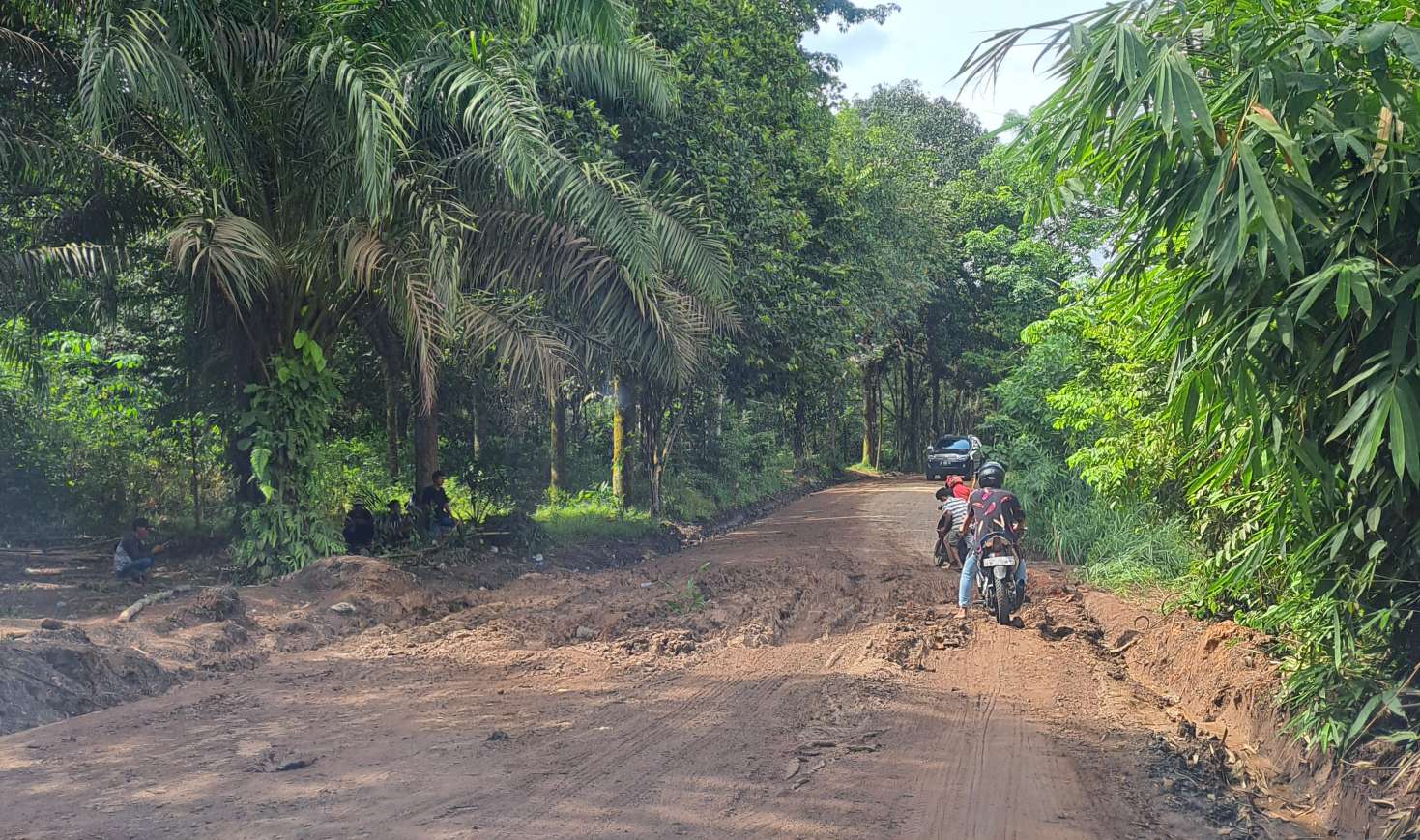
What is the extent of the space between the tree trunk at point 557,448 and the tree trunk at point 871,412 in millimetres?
23613

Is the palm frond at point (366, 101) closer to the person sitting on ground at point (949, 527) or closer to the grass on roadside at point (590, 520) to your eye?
the person sitting on ground at point (949, 527)

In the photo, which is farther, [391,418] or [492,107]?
[391,418]

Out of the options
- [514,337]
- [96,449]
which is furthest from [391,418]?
[514,337]

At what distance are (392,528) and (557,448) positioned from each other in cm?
654

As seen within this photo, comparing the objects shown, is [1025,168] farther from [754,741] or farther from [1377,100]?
[754,741]

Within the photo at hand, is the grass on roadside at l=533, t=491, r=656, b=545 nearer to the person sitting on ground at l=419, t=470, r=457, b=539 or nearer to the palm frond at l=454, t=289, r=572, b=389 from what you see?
the person sitting on ground at l=419, t=470, r=457, b=539

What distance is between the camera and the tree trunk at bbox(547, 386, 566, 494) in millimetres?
20312

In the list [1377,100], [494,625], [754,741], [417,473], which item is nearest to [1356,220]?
[1377,100]

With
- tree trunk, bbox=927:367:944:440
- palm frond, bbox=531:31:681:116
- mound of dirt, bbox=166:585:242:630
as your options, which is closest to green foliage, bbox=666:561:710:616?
mound of dirt, bbox=166:585:242:630

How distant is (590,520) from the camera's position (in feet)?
59.9

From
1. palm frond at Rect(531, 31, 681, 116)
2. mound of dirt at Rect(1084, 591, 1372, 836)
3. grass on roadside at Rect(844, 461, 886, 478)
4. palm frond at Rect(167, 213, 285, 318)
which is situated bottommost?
mound of dirt at Rect(1084, 591, 1372, 836)

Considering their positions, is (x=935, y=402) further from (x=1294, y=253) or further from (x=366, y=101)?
(x=1294, y=253)

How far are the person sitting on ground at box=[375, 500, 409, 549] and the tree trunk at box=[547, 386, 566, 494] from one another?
16.8 ft

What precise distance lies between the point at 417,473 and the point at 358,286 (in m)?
4.33
